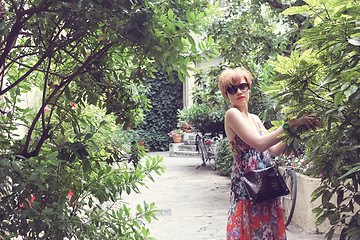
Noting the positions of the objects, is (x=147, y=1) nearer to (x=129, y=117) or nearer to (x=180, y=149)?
(x=129, y=117)

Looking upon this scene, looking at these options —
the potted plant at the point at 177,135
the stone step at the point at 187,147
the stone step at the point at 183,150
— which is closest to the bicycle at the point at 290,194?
the stone step at the point at 183,150

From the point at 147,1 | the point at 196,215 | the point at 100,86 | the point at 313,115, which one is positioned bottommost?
the point at 196,215

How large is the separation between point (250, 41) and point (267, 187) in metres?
3.63

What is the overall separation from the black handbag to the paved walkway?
8.76ft

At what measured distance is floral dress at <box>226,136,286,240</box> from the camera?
9.72ft

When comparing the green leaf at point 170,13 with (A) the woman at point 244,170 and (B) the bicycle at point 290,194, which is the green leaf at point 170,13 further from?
(B) the bicycle at point 290,194

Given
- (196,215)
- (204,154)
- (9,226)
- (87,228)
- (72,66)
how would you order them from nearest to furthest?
(9,226) < (87,228) < (72,66) < (196,215) < (204,154)

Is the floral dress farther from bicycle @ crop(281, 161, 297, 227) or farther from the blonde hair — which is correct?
bicycle @ crop(281, 161, 297, 227)

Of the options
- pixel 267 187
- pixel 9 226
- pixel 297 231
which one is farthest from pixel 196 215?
pixel 9 226

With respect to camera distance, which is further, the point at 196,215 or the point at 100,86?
the point at 196,215

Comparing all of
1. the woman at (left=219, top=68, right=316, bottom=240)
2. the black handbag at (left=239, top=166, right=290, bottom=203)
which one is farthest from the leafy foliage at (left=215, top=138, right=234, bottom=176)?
the black handbag at (left=239, top=166, right=290, bottom=203)

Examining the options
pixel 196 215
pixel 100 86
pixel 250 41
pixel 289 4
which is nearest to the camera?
pixel 100 86

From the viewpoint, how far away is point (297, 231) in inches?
220

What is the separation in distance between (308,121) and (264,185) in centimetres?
106
